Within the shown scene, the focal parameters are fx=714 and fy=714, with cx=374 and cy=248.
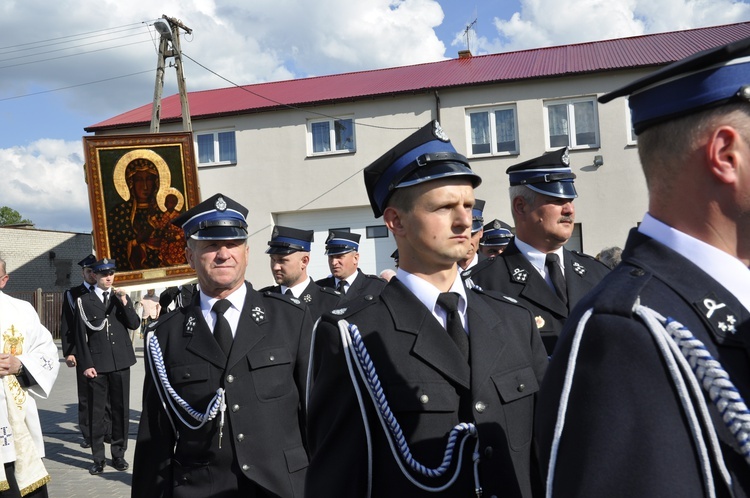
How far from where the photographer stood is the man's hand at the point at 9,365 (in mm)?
4785

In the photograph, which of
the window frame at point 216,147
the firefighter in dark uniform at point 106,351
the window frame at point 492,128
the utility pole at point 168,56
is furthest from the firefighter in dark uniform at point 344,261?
the window frame at point 216,147

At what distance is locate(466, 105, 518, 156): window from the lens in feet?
67.9

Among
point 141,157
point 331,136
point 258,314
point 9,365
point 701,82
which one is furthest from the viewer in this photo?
point 331,136

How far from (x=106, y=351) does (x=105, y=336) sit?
0.19 meters

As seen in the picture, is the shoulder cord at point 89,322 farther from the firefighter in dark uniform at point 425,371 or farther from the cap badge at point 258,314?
the firefighter in dark uniform at point 425,371

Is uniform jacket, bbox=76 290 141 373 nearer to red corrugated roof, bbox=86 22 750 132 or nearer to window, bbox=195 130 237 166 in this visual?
red corrugated roof, bbox=86 22 750 132

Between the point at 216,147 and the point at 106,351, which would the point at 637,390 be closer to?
Result: the point at 106,351

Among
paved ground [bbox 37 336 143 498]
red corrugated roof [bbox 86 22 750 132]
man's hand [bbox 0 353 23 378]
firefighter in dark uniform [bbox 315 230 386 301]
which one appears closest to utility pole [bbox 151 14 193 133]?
red corrugated roof [bbox 86 22 750 132]

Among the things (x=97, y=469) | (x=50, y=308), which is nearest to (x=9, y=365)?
(x=97, y=469)

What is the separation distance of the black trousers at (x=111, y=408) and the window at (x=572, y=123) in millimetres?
14566

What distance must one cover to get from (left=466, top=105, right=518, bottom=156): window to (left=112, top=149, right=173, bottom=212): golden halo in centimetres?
1393

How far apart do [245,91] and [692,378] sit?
2548cm

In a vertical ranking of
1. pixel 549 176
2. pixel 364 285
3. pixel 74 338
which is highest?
pixel 549 176

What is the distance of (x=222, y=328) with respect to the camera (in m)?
3.71
